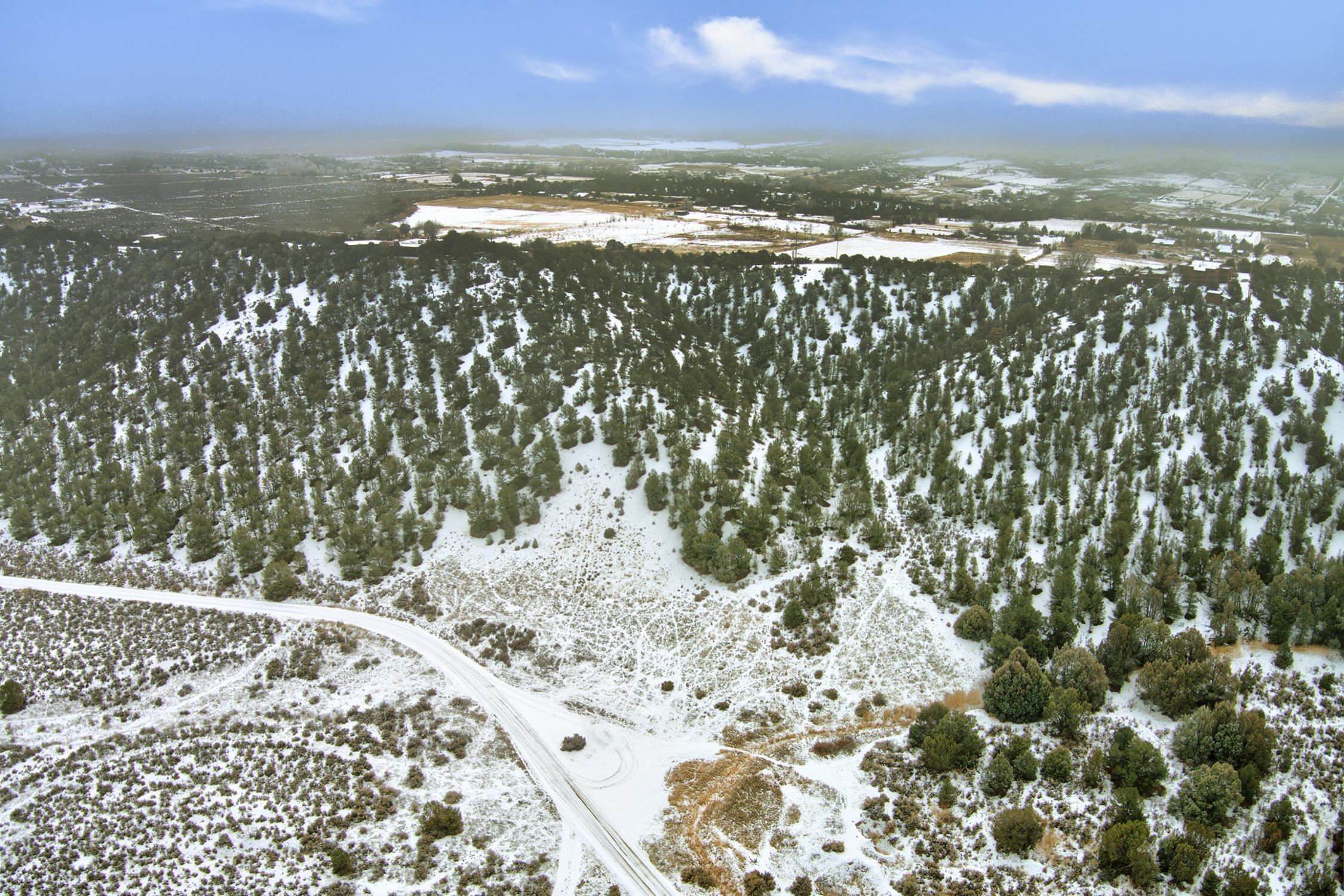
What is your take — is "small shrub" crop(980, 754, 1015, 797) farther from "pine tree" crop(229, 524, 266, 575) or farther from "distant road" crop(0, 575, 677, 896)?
"pine tree" crop(229, 524, 266, 575)

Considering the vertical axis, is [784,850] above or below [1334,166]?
below

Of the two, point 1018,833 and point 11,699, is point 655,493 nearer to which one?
point 1018,833

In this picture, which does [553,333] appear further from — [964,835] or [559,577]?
[964,835]

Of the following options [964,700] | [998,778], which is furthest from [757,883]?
[964,700]

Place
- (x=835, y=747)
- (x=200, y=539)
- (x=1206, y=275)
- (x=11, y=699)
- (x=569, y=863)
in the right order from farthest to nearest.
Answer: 1. (x=1206, y=275)
2. (x=200, y=539)
3. (x=11, y=699)
4. (x=835, y=747)
5. (x=569, y=863)

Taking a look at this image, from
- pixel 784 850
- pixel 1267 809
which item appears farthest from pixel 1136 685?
pixel 784 850

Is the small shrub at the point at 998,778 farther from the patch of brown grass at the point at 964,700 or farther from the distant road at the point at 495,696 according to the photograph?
the distant road at the point at 495,696

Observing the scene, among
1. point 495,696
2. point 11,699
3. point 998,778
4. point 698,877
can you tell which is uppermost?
point 998,778

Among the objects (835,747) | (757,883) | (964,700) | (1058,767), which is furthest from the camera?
(964,700)


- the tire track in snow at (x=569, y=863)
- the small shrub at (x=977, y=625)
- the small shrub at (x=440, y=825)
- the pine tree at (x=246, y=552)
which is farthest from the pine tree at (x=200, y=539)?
the small shrub at (x=977, y=625)
